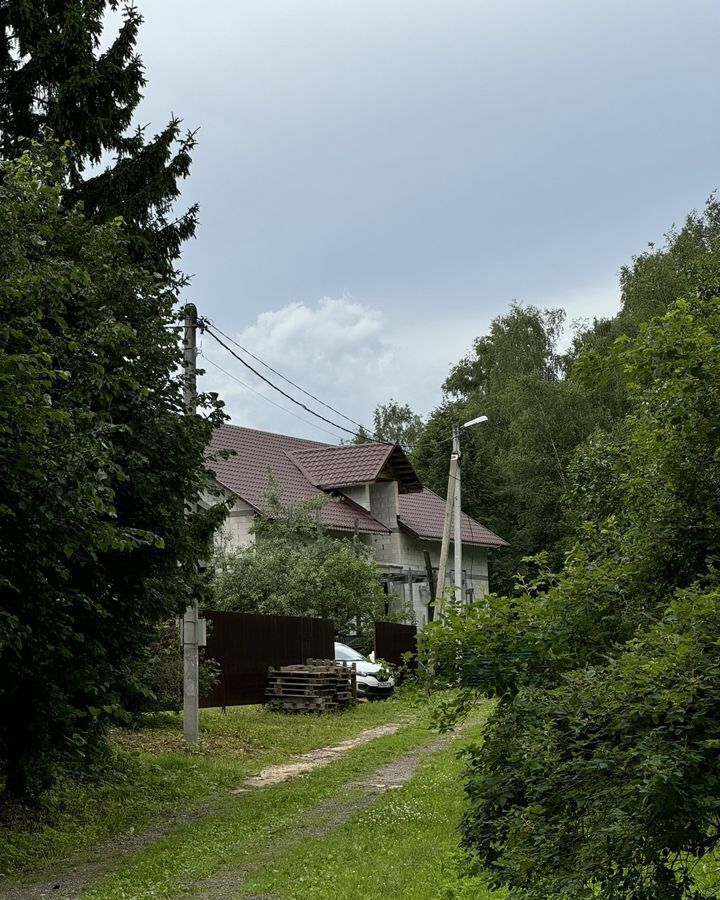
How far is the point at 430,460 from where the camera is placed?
56406 millimetres

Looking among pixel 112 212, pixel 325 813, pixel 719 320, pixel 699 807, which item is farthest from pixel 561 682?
pixel 112 212

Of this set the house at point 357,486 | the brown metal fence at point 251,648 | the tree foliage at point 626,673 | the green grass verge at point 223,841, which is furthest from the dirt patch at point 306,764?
the house at point 357,486

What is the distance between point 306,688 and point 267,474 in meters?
13.8

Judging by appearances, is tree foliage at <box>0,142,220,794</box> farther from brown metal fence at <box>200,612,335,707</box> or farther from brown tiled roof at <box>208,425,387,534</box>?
brown tiled roof at <box>208,425,387,534</box>

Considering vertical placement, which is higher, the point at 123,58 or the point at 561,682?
the point at 123,58

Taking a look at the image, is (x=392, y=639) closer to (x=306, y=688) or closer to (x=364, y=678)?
(x=364, y=678)

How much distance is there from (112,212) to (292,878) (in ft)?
35.8

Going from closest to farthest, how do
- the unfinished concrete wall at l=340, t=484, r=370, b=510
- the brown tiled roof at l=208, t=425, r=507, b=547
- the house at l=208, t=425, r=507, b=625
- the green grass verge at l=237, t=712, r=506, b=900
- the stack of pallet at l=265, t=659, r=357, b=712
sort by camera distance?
the green grass verge at l=237, t=712, r=506, b=900 < the stack of pallet at l=265, t=659, r=357, b=712 < the brown tiled roof at l=208, t=425, r=507, b=547 < the house at l=208, t=425, r=507, b=625 < the unfinished concrete wall at l=340, t=484, r=370, b=510

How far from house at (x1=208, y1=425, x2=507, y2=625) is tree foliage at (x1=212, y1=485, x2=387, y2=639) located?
146 inches

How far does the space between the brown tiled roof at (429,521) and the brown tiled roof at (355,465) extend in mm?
1567

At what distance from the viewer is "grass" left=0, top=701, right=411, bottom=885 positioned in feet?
34.1

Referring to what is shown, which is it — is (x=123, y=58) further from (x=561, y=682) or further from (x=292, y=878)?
(x=561, y=682)

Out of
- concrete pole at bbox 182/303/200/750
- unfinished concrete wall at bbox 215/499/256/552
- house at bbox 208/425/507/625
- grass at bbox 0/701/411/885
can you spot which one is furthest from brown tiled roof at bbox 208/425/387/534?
concrete pole at bbox 182/303/200/750

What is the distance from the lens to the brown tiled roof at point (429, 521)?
41059 millimetres
